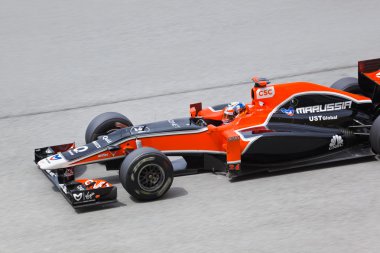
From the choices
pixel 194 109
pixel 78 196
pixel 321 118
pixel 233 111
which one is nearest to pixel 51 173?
pixel 78 196

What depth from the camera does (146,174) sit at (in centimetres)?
882

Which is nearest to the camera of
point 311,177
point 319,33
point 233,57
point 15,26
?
point 311,177

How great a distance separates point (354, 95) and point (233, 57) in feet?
18.1

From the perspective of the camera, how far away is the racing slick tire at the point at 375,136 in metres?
9.49

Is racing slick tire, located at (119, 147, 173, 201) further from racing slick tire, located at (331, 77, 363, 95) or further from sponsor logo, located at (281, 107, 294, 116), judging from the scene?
racing slick tire, located at (331, 77, 363, 95)

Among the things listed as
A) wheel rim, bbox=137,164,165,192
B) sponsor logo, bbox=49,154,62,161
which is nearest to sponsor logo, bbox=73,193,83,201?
wheel rim, bbox=137,164,165,192

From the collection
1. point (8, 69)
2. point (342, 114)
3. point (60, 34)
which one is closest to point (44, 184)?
point (342, 114)

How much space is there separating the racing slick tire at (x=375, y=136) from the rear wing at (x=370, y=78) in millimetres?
806

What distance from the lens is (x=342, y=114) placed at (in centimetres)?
1002

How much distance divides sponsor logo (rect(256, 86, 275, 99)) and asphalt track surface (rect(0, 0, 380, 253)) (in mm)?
1073

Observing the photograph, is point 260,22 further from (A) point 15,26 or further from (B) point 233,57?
(A) point 15,26

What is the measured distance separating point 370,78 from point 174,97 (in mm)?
4144

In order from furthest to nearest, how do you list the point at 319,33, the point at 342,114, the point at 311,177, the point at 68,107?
the point at 319,33 → the point at 68,107 → the point at 342,114 → the point at 311,177

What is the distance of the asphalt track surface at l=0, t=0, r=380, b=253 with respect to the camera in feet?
26.0
